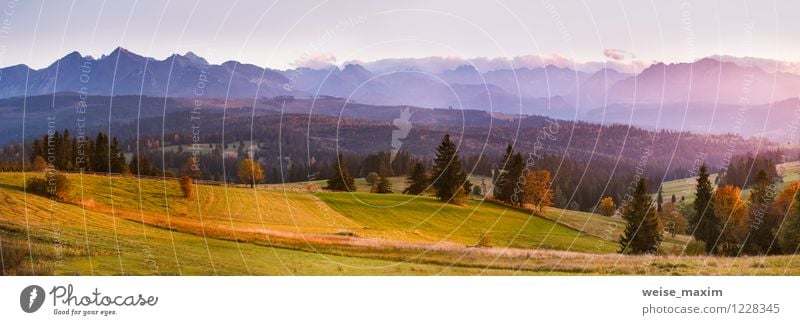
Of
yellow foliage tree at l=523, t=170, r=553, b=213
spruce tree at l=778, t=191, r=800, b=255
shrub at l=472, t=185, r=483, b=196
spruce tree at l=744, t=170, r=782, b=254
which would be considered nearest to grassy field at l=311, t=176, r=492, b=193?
shrub at l=472, t=185, r=483, b=196

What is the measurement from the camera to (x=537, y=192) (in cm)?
2923

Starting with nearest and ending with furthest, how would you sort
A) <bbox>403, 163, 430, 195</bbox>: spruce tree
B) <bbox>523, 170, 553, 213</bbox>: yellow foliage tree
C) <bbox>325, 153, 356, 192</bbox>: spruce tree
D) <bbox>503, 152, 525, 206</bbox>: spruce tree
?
<bbox>403, 163, 430, 195</bbox>: spruce tree → <bbox>325, 153, 356, 192</bbox>: spruce tree → <bbox>503, 152, 525, 206</bbox>: spruce tree → <bbox>523, 170, 553, 213</bbox>: yellow foliage tree

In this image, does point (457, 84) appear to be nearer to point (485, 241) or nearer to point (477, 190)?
point (477, 190)

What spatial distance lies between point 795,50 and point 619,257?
11.3 m

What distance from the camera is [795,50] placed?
29.0 m

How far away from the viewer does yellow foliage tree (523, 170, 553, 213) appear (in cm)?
2922

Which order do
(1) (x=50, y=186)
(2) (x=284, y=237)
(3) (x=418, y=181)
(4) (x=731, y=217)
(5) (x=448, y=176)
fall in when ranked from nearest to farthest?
(1) (x=50, y=186) → (2) (x=284, y=237) → (5) (x=448, y=176) → (3) (x=418, y=181) → (4) (x=731, y=217)

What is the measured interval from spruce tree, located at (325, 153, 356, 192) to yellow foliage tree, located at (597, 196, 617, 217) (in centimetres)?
1366

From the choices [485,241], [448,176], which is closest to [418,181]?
[448,176]

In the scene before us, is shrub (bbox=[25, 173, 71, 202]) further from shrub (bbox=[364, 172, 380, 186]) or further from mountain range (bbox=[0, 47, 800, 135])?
shrub (bbox=[364, 172, 380, 186])

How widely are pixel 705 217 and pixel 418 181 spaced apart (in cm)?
1197
